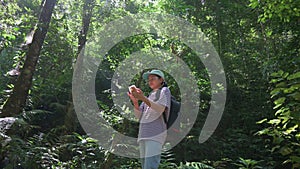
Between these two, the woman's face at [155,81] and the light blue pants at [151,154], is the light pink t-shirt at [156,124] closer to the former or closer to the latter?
the light blue pants at [151,154]

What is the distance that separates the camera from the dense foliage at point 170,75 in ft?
18.7

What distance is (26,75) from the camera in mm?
5527

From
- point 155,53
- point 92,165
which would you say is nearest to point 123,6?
point 155,53

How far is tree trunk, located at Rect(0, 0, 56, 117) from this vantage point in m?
5.34

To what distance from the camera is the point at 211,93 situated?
9.20 metres

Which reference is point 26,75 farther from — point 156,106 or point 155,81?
point 156,106

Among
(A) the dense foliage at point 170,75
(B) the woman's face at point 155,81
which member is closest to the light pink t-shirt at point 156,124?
(B) the woman's face at point 155,81

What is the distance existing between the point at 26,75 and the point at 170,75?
368cm

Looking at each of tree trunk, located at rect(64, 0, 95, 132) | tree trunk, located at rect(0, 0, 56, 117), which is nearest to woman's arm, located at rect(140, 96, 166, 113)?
tree trunk, located at rect(0, 0, 56, 117)

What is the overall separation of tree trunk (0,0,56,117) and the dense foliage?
0.18 metres

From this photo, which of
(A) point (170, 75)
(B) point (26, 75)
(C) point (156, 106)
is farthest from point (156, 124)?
(A) point (170, 75)

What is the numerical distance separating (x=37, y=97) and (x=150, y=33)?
335cm

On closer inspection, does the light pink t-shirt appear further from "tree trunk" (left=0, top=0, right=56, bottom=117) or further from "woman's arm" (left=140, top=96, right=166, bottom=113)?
"tree trunk" (left=0, top=0, right=56, bottom=117)

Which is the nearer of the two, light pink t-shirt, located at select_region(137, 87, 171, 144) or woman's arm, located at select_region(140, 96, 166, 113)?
woman's arm, located at select_region(140, 96, 166, 113)
